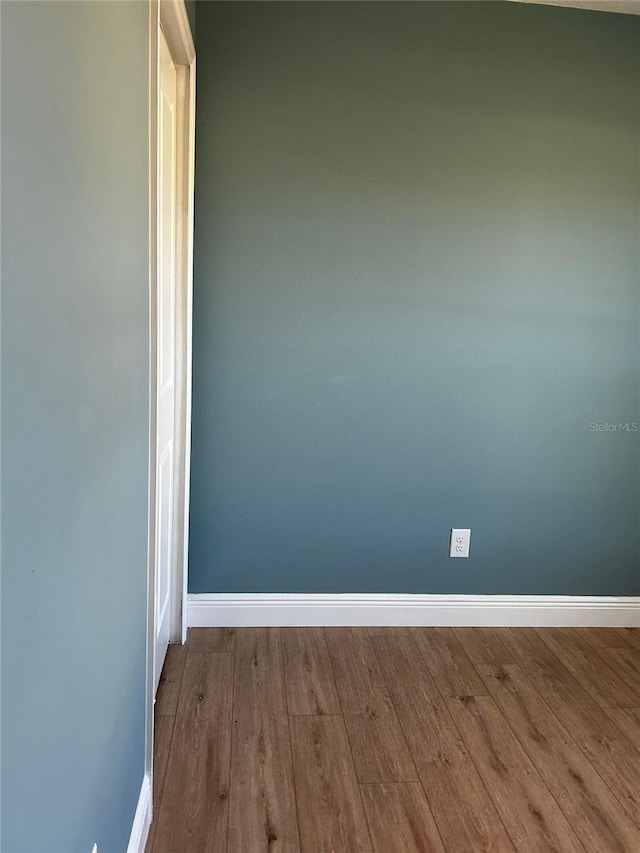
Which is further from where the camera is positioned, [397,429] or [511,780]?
[397,429]

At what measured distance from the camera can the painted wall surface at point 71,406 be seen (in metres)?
0.77

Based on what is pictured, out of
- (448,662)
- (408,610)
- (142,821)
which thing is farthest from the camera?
(408,610)

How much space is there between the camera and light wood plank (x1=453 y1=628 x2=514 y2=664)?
275cm

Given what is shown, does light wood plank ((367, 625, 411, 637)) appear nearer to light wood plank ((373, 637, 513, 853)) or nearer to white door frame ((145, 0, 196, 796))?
light wood plank ((373, 637, 513, 853))

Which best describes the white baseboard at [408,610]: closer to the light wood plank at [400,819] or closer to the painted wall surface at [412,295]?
the painted wall surface at [412,295]

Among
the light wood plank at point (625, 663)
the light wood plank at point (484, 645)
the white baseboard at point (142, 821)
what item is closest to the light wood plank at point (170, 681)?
the white baseboard at point (142, 821)

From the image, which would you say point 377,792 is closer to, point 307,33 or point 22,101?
point 22,101

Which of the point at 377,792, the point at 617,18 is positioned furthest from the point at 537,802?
the point at 617,18

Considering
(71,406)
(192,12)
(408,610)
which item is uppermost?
(192,12)

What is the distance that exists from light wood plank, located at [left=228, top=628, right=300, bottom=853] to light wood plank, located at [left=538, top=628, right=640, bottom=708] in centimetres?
108

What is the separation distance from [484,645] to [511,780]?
0.80m

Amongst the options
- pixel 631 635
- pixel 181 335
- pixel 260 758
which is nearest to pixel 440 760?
pixel 260 758

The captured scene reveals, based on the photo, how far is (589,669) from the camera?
271 cm

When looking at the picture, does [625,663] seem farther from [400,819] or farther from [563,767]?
[400,819]
